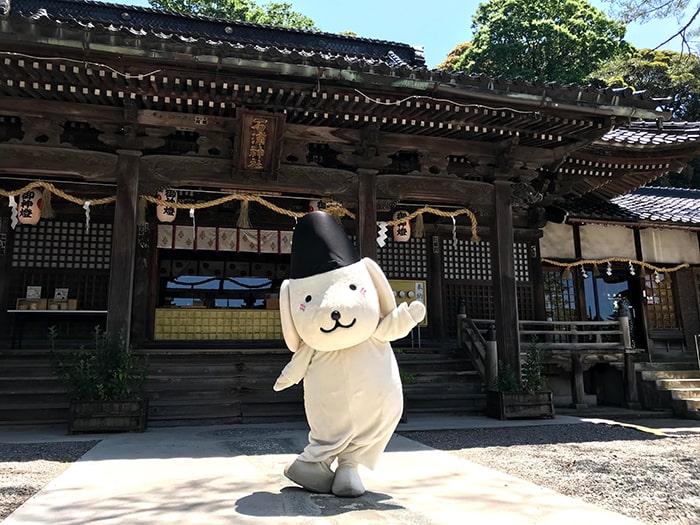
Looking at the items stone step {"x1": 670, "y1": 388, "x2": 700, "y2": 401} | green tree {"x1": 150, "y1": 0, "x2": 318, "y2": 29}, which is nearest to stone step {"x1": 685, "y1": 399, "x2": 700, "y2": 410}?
stone step {"x1": 670, "y1": 388, "x2": 700, "y2": 401}

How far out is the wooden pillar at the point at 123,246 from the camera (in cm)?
725

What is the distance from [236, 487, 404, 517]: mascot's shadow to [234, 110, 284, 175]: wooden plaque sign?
547 centimetres

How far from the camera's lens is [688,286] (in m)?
13.5

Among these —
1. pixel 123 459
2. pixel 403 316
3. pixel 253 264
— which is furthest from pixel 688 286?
pixel 123 459

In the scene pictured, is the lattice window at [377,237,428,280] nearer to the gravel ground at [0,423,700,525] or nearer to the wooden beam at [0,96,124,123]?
the gravel ground at [0,423,700,525]

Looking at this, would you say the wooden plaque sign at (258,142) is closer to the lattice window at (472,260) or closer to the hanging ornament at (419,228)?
the hanging ornament at (419,228)

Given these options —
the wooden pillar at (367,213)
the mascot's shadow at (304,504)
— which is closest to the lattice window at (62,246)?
the wooden pillar at (367,213)

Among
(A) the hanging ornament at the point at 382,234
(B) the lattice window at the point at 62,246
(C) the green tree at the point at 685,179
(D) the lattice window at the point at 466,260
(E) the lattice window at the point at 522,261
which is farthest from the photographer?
(C) the green tree at the point at 685,179

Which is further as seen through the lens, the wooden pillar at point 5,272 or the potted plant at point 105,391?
the wooden pillar at point 5,272

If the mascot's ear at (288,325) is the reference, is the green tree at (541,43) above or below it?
above

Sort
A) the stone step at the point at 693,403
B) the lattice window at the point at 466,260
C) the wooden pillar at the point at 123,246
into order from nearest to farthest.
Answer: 1. the wooden pillar at the point at 123,246
2. the stone step at the point at 693,403
3. the lattice window at the point at 466,260

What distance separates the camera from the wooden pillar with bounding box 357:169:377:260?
27.1 ft

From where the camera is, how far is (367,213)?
847cm

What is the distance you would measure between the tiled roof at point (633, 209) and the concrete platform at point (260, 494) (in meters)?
8.60
